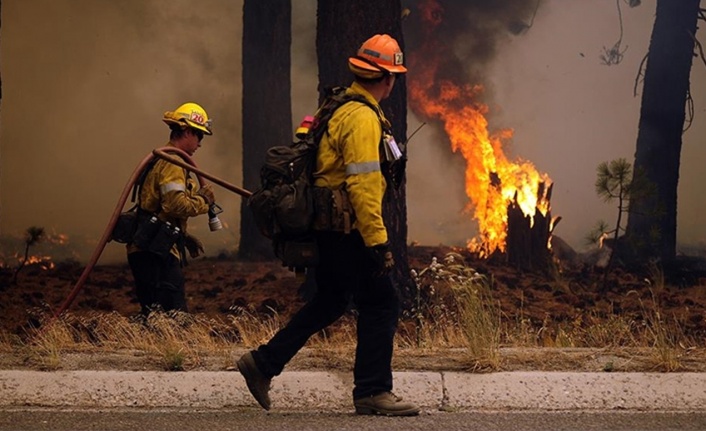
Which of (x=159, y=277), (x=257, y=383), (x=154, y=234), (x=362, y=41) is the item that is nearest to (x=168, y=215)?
(x=154, y=234)

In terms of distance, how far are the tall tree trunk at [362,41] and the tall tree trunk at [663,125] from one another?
2.67 m

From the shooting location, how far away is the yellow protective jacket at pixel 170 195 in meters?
8.99

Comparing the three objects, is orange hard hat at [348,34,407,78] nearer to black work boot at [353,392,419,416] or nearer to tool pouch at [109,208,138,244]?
black work boot at [353,392,419,416]

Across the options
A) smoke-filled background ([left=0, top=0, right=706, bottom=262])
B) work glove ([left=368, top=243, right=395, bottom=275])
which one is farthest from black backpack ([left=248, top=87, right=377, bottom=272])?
smoke-filled background ([left=0, top=0, right=706, bottom=262])

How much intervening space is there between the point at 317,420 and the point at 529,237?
22.2ft

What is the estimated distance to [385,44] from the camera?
704 centimetres

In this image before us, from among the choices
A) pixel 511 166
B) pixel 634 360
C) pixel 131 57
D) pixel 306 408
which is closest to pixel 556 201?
pixel 511 166

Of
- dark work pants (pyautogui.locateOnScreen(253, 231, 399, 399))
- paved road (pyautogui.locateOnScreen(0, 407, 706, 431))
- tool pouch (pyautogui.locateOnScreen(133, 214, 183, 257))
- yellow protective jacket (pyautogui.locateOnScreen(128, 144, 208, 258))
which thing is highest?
yellow protective jacket (pyautogui.locateOnScreen(128, 144, 208, 258))

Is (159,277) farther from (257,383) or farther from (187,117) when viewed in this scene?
(257,383)

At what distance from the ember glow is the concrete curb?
5.94 m

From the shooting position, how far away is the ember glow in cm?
1318

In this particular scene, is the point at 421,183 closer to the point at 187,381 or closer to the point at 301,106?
the point at 301,106

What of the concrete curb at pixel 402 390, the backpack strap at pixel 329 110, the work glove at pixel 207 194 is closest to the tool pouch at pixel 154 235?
the work glove at pixel 207 194

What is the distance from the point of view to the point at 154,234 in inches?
360
